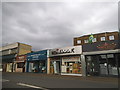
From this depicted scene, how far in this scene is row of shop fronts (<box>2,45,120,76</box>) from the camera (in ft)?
49.3

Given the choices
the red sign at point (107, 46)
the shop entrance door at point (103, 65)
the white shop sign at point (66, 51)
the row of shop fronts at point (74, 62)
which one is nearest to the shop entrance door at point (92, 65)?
the row of shop fronts at point (74, 62)

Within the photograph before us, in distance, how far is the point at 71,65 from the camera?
19.0m

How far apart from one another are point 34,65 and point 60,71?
24.3 ft

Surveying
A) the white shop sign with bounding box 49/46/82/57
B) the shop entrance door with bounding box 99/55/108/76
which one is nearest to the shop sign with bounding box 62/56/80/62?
the white shop sign with bounding box 49/46/82/57

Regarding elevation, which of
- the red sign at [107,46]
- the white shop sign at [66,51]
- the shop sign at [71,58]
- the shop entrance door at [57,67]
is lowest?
the shop entrance door at [57,67]

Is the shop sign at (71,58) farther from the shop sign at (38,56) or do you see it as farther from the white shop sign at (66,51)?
the shop sign at (38,56)

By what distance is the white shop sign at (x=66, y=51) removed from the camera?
18.2 meters

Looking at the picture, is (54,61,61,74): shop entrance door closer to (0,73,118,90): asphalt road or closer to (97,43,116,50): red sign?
(97,43,116,50): red sign

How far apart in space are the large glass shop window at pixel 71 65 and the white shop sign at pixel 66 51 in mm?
925

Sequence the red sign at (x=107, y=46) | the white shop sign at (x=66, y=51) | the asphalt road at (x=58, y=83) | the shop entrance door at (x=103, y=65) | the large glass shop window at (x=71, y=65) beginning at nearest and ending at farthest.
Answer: the asphalt road at (x=58, y=83) → the red sign at (x=107, y=46) → the shop entrance door at (x=103, y=65) → the large glass shop window at (x=71, y=65) → the white shop sign at (x=66, y=51)

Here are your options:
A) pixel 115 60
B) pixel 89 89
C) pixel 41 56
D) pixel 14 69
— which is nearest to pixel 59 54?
pixel 41 56

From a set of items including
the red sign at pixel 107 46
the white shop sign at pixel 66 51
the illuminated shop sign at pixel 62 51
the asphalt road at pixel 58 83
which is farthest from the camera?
the illuminated shop sign at pixel 62 51

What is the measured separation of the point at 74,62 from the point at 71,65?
879 millimetres

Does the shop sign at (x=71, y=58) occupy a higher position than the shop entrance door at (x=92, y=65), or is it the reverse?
the shop sign at (x=71, y=58)
